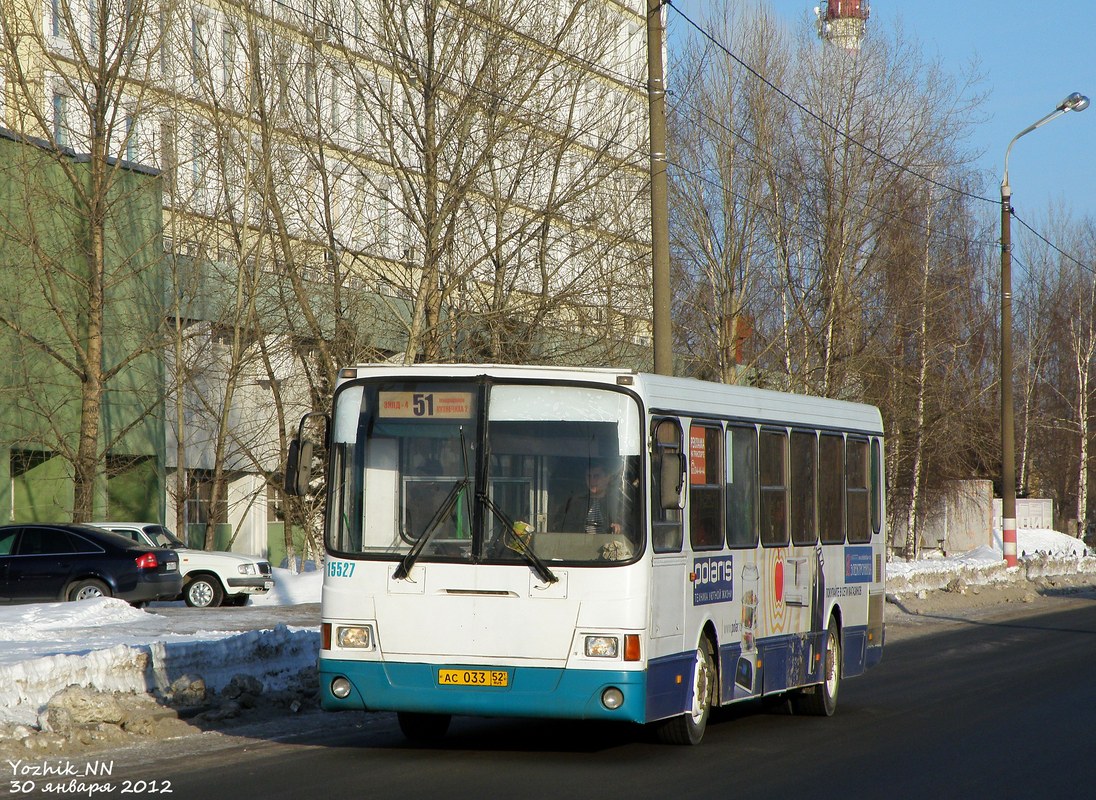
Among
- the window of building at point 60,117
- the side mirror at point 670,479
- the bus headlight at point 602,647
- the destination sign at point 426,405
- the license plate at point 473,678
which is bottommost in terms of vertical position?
the license plate at point 473,678

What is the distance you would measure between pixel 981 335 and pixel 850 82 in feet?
71.9

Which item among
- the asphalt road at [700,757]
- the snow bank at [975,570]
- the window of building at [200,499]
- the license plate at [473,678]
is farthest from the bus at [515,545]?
the window of building at [200,499]

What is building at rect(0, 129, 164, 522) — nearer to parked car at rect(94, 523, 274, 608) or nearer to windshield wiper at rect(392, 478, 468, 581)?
parked car at rect(94, 523, 274, 608)

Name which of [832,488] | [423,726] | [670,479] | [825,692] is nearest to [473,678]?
[423,726]

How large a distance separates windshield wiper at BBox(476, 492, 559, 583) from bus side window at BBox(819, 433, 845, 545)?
181 inches

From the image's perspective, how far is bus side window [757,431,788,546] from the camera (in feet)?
41.1

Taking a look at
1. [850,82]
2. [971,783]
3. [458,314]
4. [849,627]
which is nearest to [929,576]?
[850,82]

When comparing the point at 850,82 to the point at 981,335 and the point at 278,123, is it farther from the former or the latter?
the point at 981,335

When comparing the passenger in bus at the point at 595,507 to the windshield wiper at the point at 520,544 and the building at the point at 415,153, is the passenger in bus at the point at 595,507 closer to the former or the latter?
the windshield wiper at the point at 520,544

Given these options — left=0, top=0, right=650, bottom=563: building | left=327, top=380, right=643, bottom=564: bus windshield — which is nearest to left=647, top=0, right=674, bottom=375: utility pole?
left=0, top=0, right=650, bottom=563: building

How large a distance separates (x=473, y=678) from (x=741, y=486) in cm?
314

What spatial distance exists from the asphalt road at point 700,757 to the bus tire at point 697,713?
Answer: 0.37 ft

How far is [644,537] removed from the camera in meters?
10.1

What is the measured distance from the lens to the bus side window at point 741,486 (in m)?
11.9
